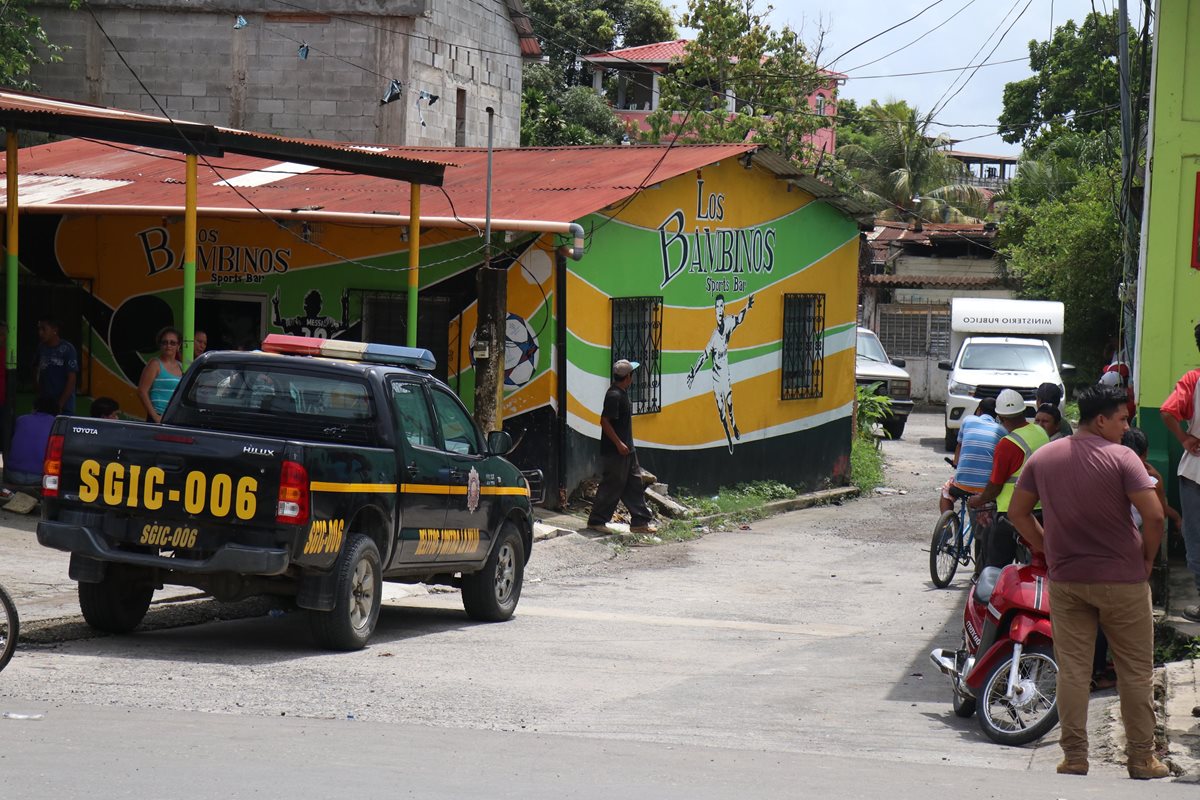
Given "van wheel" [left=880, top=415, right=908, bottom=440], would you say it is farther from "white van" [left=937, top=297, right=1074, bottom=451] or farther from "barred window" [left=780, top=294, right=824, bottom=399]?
"barred window" [left=780, top=294, right=824, bottom=399]

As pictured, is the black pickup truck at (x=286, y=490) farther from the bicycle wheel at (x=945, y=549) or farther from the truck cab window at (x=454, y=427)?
the bicycle wheel at (x=945, y=549)

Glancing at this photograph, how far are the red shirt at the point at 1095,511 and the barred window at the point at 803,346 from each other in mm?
14583

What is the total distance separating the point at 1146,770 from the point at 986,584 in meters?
1.56

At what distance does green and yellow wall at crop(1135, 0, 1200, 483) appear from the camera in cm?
1098

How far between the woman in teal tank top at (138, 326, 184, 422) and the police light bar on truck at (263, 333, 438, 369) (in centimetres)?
342

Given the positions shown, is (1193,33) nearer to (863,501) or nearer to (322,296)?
(322,296)

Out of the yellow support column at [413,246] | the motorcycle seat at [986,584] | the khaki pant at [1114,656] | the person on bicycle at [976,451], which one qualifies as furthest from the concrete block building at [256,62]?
→ the khaki pant at [1114,656]

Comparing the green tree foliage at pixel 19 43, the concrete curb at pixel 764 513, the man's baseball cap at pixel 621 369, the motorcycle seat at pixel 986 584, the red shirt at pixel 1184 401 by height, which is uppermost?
the green tree foliage at pixel 19 43

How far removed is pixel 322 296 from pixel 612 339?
134 inches

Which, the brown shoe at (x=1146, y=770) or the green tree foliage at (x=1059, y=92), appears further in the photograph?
the green tree foliage at (x=1059, y=92)

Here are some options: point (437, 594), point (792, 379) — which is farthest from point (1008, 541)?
point (792, 379)

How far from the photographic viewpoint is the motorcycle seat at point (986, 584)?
7867 mm

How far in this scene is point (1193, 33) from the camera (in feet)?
36.3

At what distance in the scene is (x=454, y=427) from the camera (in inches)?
421
